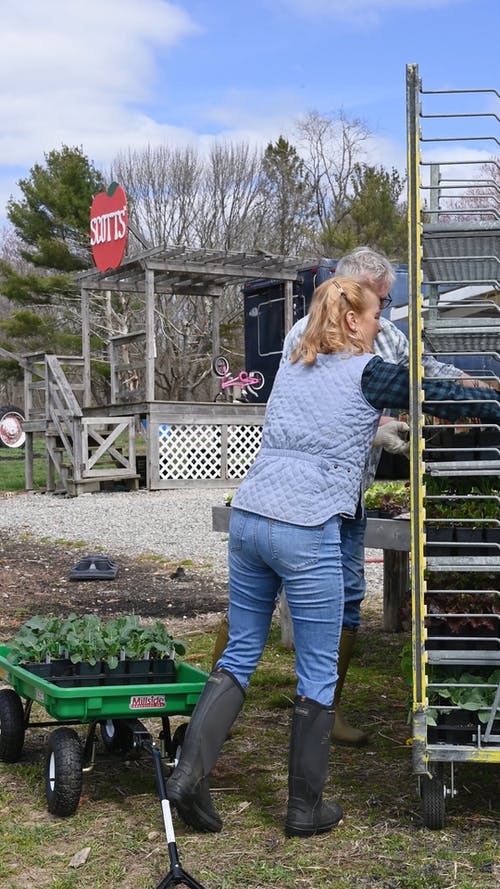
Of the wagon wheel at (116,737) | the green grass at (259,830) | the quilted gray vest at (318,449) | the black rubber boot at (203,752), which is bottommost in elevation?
the green grass at (259,830)

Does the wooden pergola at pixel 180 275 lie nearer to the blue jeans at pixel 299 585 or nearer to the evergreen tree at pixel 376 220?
the blue jeans at pixel 299 585

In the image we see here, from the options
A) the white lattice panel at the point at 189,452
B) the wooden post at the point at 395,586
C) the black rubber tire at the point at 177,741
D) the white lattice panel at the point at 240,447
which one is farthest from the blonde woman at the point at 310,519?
the white lattice panel at the point at 240,447

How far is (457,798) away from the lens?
3.61 metres

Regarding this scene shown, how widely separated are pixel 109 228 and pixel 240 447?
14.6ft

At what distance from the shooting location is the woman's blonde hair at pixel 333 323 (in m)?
3.35

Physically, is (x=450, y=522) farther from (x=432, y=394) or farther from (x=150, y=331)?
(x=150, y=331)

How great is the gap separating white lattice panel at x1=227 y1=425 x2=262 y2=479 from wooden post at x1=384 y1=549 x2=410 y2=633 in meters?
11.9

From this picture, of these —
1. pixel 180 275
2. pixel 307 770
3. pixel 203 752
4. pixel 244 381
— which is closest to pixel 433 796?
pixel 307 770

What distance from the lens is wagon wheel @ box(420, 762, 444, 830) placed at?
10.6 ft

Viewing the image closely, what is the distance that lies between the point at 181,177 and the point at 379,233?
6.93 metres

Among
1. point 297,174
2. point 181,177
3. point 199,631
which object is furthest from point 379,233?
point 199,631

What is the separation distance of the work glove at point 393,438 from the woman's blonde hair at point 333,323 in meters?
0.51

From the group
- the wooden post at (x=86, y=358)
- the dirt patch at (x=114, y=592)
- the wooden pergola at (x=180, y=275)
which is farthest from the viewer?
the wooden post at (x=86, y=358)

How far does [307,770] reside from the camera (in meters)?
3.26
